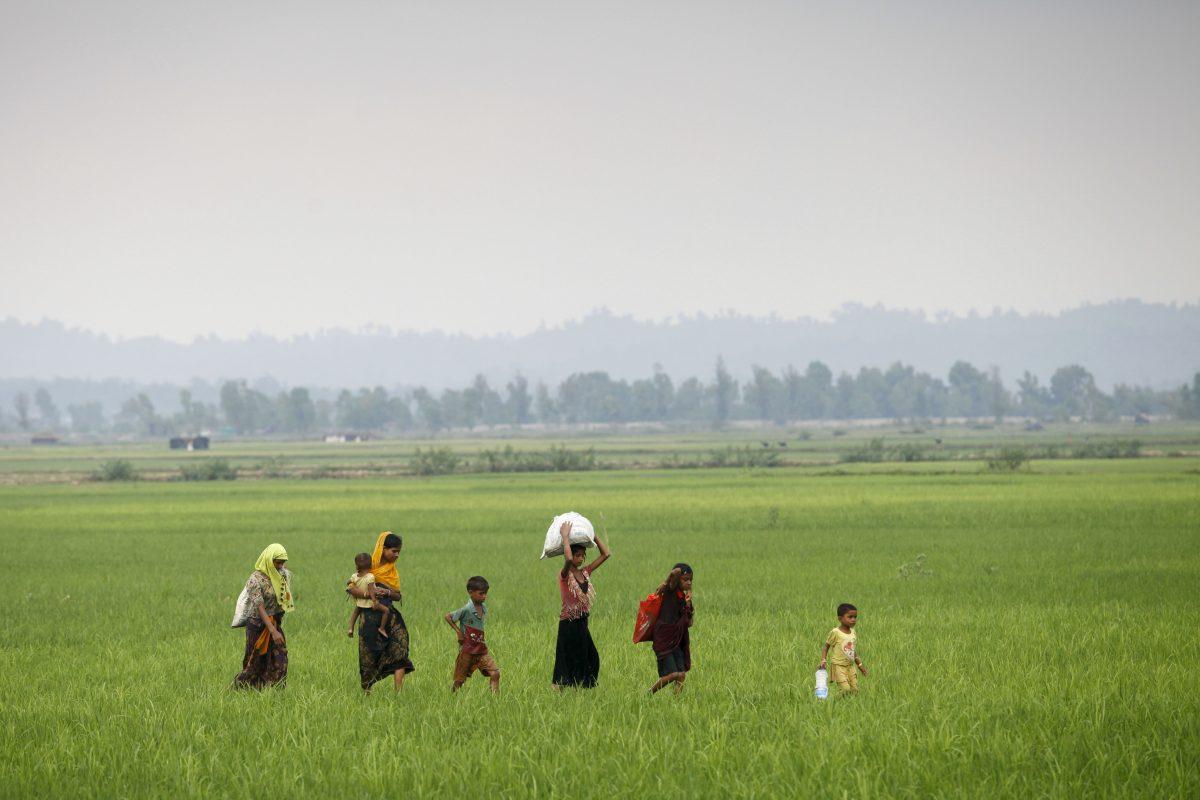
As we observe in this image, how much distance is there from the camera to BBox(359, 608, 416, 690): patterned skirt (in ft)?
39.7

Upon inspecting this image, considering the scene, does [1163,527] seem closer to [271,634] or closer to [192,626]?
[192,626]

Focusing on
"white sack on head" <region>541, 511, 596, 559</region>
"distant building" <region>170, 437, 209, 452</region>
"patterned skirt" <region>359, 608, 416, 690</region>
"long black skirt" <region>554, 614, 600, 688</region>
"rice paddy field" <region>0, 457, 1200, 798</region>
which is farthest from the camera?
"distant building" <region>170, 437, 209, 452</region>

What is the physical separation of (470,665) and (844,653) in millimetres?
3485

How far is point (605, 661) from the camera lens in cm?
1452

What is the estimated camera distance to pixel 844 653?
11.3m

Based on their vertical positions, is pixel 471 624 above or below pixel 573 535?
below

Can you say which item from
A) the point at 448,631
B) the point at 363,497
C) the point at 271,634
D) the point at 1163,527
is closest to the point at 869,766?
the point at 271,634

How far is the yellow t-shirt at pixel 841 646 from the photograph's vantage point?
11.2m

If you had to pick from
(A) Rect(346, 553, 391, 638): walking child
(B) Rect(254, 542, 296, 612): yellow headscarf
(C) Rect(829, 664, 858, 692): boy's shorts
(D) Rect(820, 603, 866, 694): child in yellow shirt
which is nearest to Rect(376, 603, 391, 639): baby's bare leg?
(A) Rect(346, 553, 391, 638): walking child

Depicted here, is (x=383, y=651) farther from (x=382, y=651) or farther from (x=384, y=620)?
(x=384, y=620)

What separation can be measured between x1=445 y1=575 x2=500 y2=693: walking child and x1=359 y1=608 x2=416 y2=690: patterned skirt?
24.2 inches

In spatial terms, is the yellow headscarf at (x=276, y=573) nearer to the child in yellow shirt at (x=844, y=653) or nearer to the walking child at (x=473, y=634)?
the walking child at (x=473, y=634)

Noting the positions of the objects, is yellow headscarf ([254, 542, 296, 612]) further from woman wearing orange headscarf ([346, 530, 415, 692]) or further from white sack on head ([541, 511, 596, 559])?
white sack on head ([541, 511, 596, 559])

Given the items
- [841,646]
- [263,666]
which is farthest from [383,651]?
[841,646]
